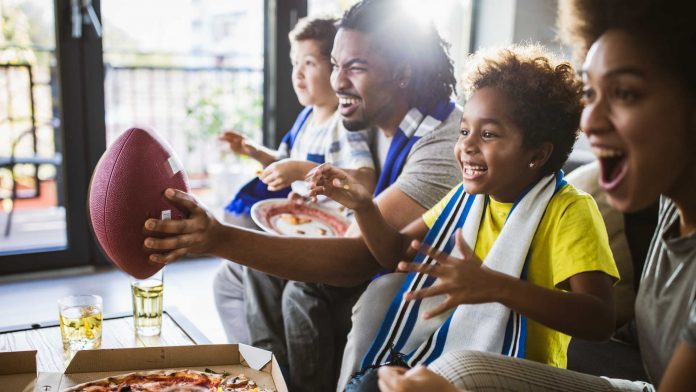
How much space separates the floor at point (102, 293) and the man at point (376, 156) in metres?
0.78

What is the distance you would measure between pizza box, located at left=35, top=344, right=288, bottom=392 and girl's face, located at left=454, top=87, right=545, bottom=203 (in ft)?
1.75

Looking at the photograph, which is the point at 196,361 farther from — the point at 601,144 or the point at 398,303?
the point at 601,144

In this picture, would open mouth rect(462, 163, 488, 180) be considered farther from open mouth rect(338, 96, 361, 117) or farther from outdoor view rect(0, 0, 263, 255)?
outdoor view rect(0, 0, 263, 255)

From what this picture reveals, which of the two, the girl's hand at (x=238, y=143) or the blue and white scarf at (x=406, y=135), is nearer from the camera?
the blue and white scarf at (x=406, y=135)

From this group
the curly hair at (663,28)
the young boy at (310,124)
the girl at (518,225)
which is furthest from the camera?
the young boy at (310,124)

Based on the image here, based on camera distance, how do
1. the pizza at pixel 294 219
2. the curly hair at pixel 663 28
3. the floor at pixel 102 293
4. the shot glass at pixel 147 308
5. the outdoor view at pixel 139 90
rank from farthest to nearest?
1. the outdoor view at pixel 139 90
2. the floor at pixel 102 293
3. the pizza at pixel 294 219
4. the shot glass at pixel 147 308
5. the curly hair at pixel 663 28

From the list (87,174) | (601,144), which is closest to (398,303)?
(601,144)

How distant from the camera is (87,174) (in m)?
3.09

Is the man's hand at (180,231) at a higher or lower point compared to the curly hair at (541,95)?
lower

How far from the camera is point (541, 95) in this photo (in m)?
1.28

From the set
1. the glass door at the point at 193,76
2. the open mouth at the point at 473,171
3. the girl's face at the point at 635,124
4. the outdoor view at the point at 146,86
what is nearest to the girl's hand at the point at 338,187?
the open mouth at the point at 473,171

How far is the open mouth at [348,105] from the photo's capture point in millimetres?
1925

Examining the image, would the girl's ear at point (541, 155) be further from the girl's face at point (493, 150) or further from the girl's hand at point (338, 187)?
the girl's hand at point (338, 187)

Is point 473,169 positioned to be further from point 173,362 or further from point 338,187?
point 173,362
